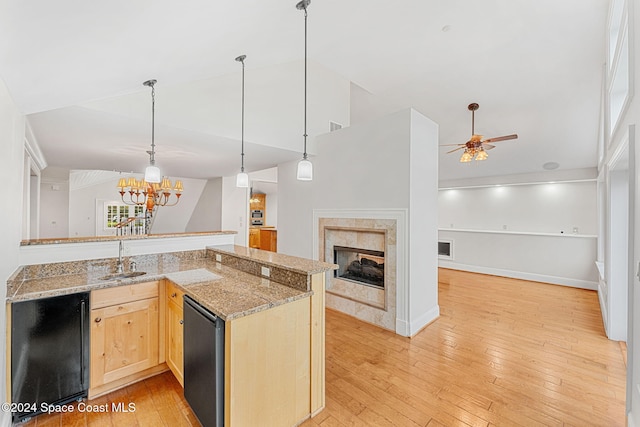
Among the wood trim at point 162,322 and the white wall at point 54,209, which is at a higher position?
the white wall at point 54,209

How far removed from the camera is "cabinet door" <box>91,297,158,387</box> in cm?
214

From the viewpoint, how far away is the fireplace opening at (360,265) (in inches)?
148

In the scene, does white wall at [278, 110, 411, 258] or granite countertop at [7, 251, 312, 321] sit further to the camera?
white wall at [278, 110, 411, 258]

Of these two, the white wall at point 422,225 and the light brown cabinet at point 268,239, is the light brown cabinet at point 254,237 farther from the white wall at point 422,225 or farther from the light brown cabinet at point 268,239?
the white wall at point 422,225

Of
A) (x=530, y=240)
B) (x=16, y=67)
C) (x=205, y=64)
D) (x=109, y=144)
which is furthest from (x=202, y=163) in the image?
(x=530, y=240)

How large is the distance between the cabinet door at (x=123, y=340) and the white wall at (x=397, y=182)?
2.56 meters

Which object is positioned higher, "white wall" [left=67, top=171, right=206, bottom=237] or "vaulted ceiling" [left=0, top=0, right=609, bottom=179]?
"vaulted ceiling" [left=0, top=0, right=609, bottom=179]

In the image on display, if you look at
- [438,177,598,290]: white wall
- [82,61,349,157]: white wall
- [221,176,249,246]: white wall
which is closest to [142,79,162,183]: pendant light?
[82,61,349,157]: white wall

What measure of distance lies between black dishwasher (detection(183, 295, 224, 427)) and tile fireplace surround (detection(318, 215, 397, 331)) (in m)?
2.39

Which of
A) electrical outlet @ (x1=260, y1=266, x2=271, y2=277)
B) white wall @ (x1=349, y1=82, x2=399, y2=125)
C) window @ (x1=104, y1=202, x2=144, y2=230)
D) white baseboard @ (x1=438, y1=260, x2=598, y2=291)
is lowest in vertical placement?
white baseboard @ (x1=438, y1=260, x2=598, y2=291)

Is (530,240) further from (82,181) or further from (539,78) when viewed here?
(82,181)

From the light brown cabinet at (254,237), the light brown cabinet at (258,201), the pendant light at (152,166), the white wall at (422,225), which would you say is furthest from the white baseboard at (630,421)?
the light brown cabinet at (258,201)

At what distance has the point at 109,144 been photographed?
3430 millimetres

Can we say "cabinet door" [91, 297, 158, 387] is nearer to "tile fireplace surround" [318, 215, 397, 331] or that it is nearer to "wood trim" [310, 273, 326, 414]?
"wood trim" [310, 273, 326, 414]
